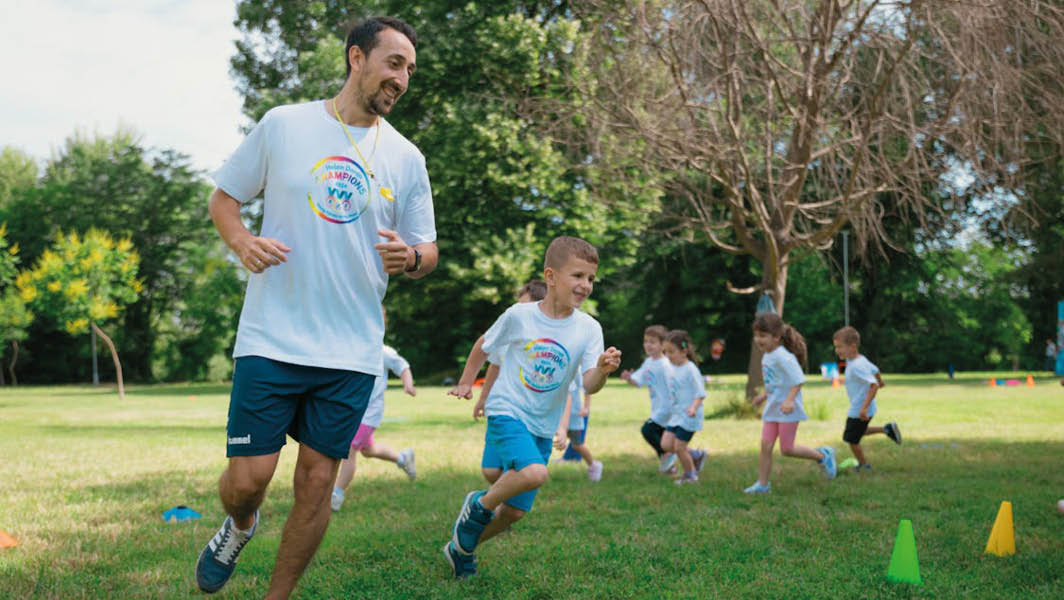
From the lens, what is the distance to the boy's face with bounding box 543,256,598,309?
5.14 meters

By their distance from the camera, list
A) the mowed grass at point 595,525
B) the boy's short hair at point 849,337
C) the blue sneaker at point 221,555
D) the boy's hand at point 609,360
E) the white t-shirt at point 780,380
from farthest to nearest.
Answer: the boy's short hair at point 849,337
the white t-shirt at point 780,380
the mowed grass at point 595,525
the boy's hand at point 609,360
the blue sneaker at point 221,555

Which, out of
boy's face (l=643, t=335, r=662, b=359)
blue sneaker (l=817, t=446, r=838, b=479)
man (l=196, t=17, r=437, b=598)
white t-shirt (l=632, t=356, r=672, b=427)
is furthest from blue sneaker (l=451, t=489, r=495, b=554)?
blue sneaker (l=817, t=446, r=838, b=479)

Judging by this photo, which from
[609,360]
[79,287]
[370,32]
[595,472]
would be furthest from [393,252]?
[79,287]

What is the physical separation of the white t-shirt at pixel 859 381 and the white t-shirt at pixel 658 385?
191 cm

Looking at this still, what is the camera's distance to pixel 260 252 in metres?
3.40

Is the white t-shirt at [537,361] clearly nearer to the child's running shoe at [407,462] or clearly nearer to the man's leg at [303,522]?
the man's leg at [303,522]

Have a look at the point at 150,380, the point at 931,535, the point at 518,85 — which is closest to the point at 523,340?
the point at 931,535

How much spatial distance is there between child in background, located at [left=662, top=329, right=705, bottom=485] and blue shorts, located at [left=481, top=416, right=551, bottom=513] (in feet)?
12.5

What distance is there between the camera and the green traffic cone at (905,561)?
4.78 meters

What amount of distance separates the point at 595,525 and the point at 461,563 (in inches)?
69.8

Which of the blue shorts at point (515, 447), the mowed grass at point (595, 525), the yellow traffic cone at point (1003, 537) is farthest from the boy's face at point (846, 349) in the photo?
the blue shorts at point (515, 447)

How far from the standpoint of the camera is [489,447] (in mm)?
5598

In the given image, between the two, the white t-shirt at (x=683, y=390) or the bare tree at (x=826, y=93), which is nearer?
the white t-shirt at (x=683, y=390)

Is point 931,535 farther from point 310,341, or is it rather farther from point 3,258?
point 3,258
